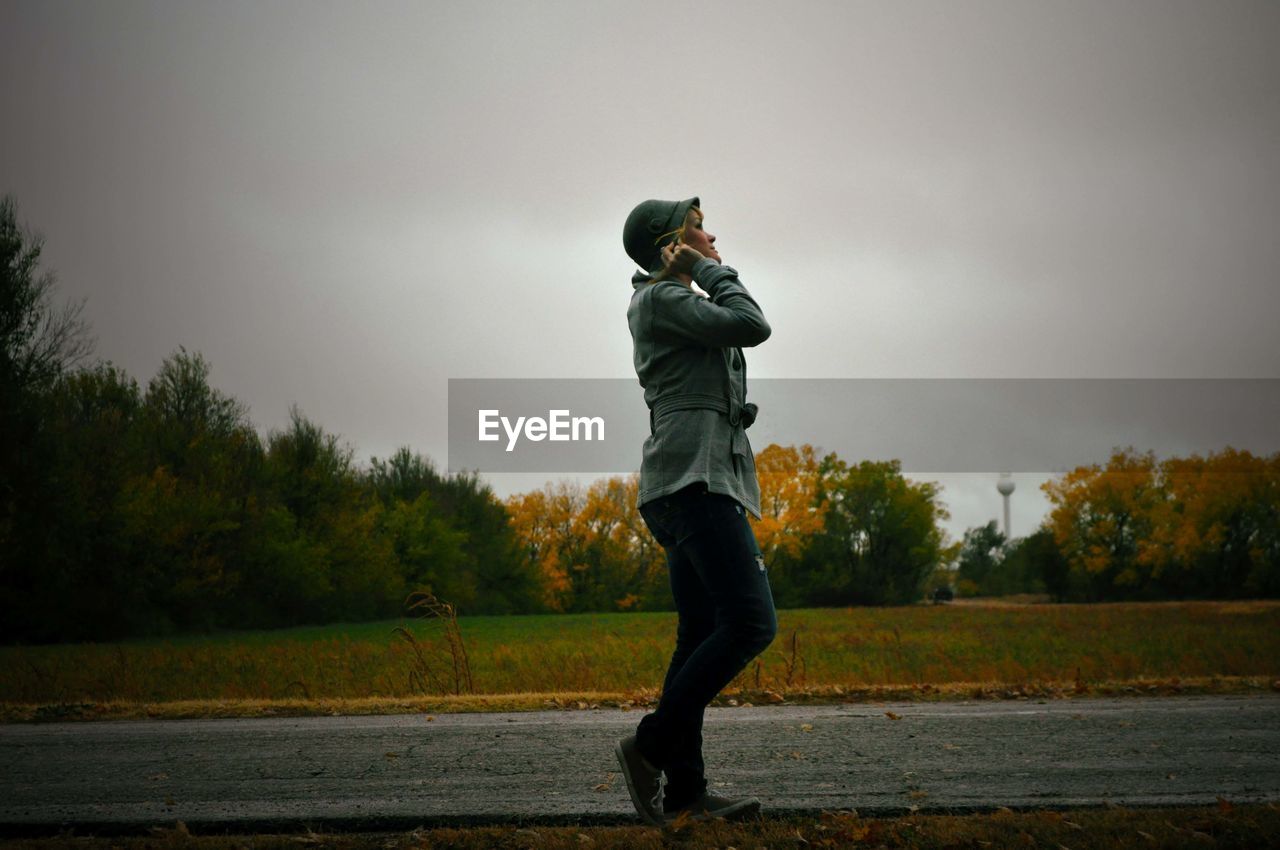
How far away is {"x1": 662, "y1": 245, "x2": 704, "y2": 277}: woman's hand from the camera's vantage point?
360 cm

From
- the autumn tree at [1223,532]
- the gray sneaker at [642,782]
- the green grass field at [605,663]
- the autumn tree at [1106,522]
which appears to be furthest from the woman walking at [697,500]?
the autumn tree at [1106,522]

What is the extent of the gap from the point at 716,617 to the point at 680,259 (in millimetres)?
1290

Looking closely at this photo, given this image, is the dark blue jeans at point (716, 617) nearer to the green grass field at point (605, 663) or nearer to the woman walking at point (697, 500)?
the woman walking at point (697, 500)

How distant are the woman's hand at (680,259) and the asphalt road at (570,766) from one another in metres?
1.98

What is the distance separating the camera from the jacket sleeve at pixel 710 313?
332 centimetres

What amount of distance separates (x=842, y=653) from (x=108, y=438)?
25.1 meters

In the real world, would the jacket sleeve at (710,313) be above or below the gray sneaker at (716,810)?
above

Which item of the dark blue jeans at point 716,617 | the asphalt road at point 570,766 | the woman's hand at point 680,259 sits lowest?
the asphalt road at point 570,766

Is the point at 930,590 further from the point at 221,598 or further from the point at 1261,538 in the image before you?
the point at 221,598

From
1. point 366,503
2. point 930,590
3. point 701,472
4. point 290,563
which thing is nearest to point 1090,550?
point 930,590

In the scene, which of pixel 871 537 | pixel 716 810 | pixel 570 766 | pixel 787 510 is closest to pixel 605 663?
pixel 570 766

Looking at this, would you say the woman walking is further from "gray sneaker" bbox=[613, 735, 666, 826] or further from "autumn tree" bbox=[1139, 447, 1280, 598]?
"autumn tree" bbox=[1139, 447, 1280, 598]

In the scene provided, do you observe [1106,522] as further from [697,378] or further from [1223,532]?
[697,378]

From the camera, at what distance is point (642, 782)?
11.3 feet
